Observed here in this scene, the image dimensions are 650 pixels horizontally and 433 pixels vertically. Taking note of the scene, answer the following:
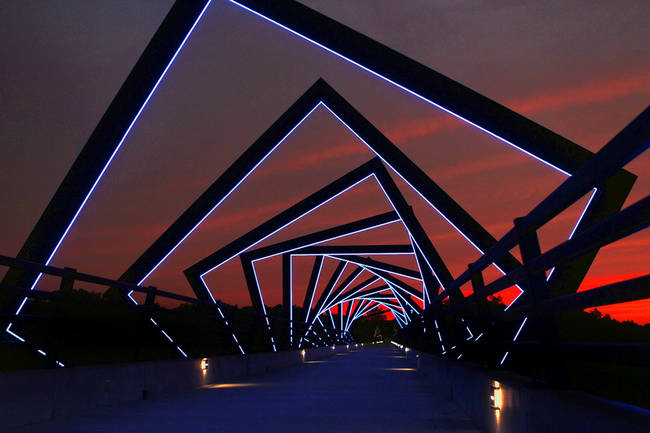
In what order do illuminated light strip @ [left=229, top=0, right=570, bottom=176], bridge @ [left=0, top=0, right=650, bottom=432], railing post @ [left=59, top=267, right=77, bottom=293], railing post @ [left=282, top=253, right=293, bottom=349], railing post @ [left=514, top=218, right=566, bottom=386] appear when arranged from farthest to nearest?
1. railing post @ [left=282, top=253, right=293, bottom=349]
2. illuminated light strip @ [left=229, top=0, right=570, bottom=176]
3. railing post @ [left=59, top=267, right=77, bottom=293]
4. railing post @ [left=514, top=218, right=566, bottom=386]
5. bridge @ [left=0, top=0, right=650, bottom=432]

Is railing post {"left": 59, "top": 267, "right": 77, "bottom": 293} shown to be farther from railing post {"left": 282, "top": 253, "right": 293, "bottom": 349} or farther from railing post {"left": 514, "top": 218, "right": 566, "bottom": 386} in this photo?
railing post {"left": 282, "top": 253, "right": 293, "bottom": 349}

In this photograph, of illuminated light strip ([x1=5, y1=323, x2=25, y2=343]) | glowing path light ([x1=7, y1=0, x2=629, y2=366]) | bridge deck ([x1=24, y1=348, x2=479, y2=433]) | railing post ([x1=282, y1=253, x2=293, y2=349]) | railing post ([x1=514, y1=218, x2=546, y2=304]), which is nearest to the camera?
railing post ([x1=514, y1=218, x2=546, y2=304])

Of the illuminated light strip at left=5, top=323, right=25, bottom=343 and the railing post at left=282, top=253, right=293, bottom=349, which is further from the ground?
the railing post at left=282, top=253, right=293, bottom=349

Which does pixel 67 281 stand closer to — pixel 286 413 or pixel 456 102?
pixel 286 413

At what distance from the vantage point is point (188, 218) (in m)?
16.8

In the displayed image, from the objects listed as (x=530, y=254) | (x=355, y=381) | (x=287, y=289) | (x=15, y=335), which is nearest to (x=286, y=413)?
(x=15, y=335)

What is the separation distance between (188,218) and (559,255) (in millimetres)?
13400

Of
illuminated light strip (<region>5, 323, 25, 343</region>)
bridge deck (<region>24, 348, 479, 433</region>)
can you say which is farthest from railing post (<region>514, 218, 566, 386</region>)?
illuminated light strip (<region>5, 323, 25, 343</region>)

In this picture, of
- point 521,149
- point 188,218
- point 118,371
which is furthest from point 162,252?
point 521,149

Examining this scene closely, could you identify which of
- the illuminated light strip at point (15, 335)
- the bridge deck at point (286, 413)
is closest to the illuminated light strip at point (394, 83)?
the bridge deck at point (286, 413)

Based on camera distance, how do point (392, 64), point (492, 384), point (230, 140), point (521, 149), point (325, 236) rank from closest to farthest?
1. point (492, 384)
2. point (521, 149)
3. point (392, 64)
4. point (230, 140)
5. point (325, 236)

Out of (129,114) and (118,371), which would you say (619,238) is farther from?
(129,114)

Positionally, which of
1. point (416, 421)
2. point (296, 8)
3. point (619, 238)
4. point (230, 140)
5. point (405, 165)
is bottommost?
point (416, 421)

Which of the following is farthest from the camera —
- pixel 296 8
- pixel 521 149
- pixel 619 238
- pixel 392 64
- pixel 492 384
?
pixel 296 8
